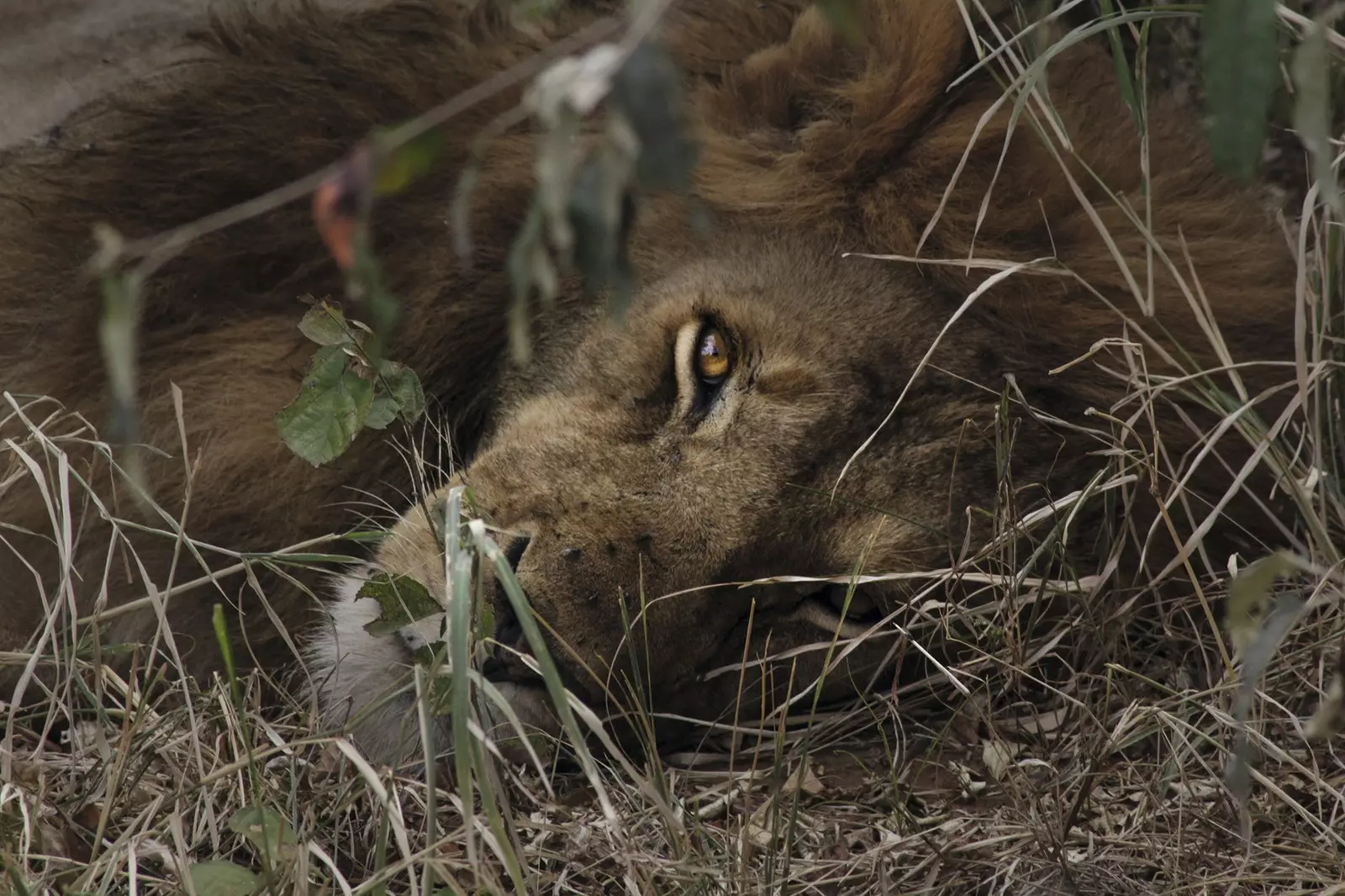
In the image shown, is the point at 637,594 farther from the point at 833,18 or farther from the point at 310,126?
the point at 833,18

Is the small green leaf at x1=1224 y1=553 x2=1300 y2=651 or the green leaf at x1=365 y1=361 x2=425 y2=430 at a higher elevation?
the small green leaf at x1=1224 y1=553 x2=1300 y2=651

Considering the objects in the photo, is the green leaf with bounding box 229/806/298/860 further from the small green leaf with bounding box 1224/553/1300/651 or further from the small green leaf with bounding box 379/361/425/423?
the small green leaf with bounding box 1224/553/1300/651

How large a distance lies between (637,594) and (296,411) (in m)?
0.68

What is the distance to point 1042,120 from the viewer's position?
2.39 metres

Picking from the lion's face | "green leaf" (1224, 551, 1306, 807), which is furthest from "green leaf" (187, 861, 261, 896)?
"green leaf" (1224, 551, 1306, 807)

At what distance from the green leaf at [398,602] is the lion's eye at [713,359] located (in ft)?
1.90

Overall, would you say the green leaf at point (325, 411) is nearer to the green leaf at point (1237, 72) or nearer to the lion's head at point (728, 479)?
the lion's head at point (728, 479)

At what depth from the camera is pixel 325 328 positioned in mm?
2355

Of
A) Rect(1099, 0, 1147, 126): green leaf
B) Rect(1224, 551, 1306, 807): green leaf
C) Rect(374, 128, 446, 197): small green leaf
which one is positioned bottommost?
Rect(1224, 551, 1306, 807): green leaf

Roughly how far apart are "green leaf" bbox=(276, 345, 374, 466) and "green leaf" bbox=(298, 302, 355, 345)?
Result: 0.02 metres

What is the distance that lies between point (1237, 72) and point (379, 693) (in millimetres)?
1530

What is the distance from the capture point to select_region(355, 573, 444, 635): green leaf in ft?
6.86

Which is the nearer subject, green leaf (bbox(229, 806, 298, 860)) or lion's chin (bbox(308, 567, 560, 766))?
green leaf (bbox(229, 806, 298, 860))

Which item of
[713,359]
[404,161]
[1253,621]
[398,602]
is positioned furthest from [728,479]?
[404,161]
